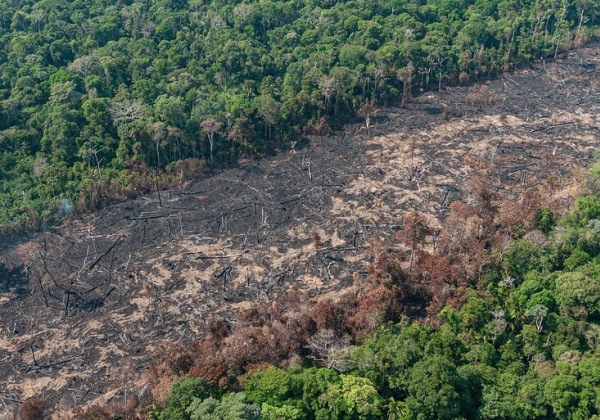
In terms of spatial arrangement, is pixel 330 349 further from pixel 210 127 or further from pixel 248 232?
pixel 210 127

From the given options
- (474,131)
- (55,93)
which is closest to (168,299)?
(55,93)

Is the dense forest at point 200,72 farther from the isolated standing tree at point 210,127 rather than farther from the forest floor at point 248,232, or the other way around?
the forest floor at point 248,232

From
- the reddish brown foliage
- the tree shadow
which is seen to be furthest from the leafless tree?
the tree shadow

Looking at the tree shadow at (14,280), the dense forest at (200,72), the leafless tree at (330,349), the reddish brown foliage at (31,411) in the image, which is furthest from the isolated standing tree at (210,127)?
the reddish brown foliage at (31,411)

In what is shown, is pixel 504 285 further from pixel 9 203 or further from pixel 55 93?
pixel 55 93

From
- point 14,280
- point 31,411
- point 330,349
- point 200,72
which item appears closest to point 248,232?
point 330,349

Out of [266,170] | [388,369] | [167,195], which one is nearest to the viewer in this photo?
[388,369]
